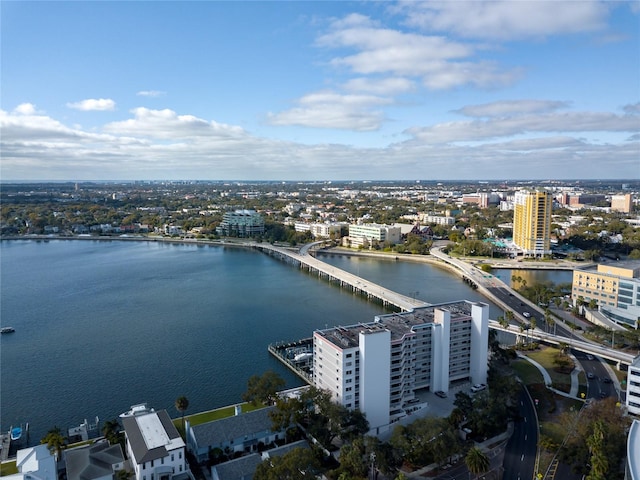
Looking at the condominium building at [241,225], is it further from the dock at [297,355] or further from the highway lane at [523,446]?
the highway lane at [523,446]

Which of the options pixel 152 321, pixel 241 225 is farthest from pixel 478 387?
pixel 241 225

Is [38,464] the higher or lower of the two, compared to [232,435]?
higher

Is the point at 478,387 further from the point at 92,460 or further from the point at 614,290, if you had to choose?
the point at 614,290

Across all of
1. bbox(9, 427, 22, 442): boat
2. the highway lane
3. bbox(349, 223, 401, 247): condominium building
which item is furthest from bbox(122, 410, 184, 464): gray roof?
bbox(349, 223, 401, 247): condominium building

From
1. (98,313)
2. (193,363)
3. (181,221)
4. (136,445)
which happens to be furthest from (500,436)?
(181,221)

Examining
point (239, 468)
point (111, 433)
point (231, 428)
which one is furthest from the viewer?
point (231, 428)

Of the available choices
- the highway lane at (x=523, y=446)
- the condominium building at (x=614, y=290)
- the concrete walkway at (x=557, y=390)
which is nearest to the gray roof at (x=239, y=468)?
the highway lane at (x=523, y=446)
